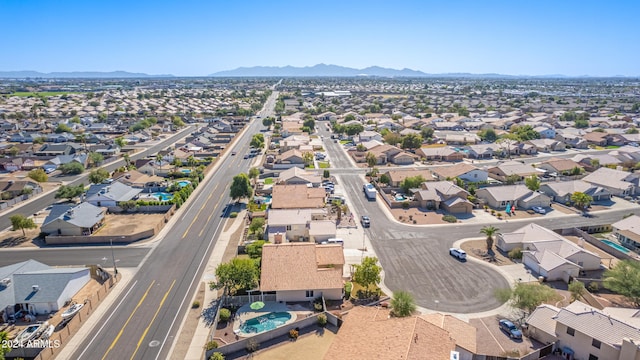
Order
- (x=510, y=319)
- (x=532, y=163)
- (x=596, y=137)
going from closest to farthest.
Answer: (x=510, y=319) < (x=532, y=163) < (x=596, y=137)

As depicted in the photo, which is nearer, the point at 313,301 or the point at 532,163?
the point at 313,301

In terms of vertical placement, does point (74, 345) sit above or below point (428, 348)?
below

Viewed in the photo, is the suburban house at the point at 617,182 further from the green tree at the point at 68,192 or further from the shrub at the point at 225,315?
the green tree at the point at 68,192

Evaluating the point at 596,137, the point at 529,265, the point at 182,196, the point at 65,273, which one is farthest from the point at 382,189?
the point at 596,137

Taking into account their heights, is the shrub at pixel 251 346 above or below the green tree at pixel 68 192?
below

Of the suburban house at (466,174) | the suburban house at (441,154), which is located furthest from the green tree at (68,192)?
the suburban house at (441,154)

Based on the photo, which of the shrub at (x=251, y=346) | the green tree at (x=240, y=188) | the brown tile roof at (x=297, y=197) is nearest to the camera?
the shrub at (x=251, y=346)

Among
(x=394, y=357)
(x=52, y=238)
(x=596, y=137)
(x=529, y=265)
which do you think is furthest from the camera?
(x=596, y=137)

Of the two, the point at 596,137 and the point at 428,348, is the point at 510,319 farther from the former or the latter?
the point at 596,137
